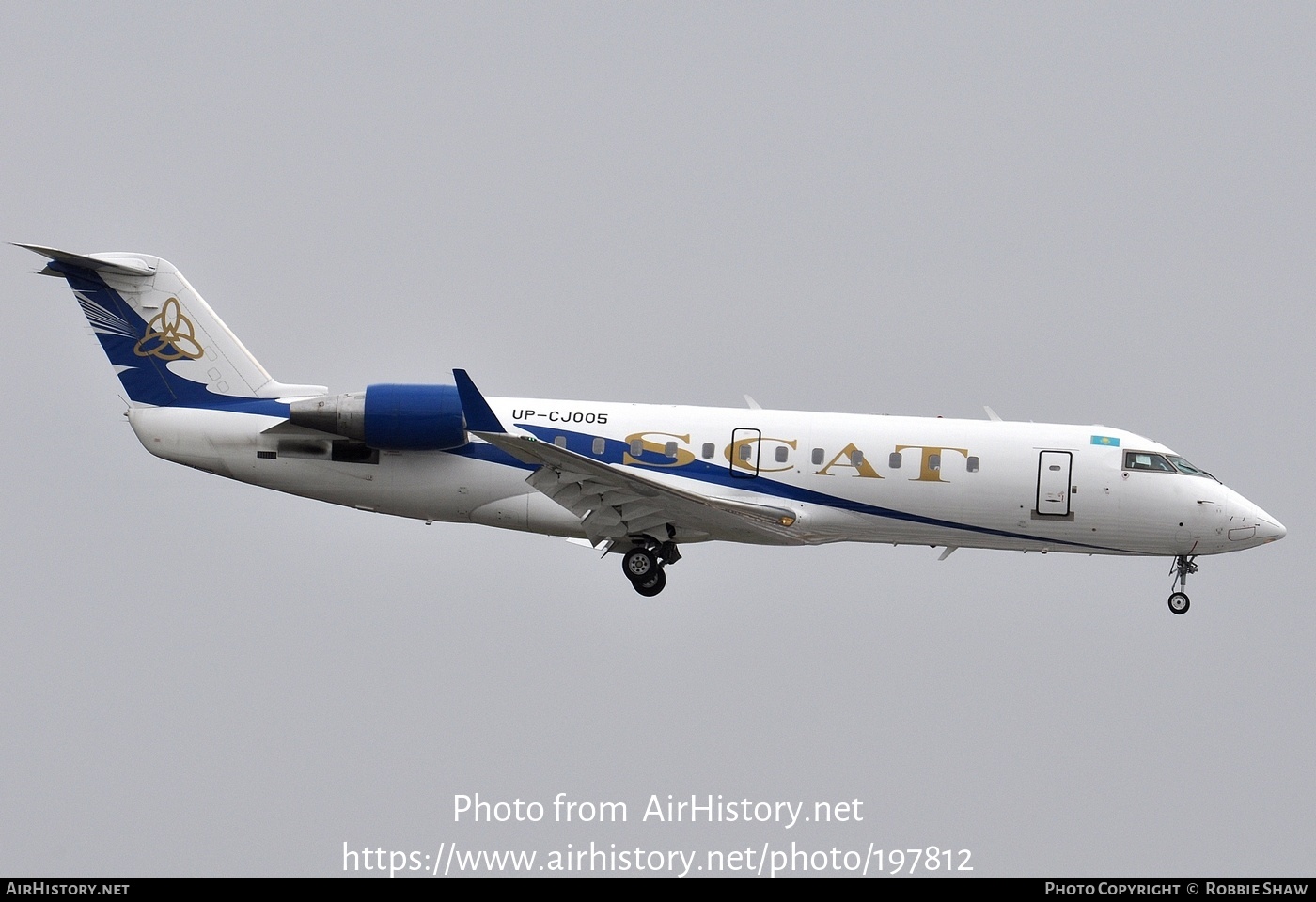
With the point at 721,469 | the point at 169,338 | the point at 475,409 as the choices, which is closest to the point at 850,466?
the point at 721,469

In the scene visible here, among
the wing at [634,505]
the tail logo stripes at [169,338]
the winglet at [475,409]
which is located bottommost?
the wing at [634,505]

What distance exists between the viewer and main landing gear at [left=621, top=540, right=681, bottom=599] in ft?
81.0

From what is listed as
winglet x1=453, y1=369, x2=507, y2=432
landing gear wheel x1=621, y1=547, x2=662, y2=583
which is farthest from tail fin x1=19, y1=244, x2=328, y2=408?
landing gear wheel x1=621, y1=547, x2=662, y2=583

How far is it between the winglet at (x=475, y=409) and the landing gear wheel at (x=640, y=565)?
368 centimetres

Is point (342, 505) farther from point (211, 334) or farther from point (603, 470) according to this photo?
point (603, 470)

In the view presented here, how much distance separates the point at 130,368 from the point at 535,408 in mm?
7446

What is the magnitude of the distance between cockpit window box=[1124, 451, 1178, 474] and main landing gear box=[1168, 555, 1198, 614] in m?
1.69

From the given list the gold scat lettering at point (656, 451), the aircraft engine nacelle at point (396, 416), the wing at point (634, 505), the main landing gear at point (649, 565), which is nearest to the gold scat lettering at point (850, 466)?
the wing at point (634, 505)

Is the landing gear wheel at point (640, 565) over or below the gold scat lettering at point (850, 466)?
below

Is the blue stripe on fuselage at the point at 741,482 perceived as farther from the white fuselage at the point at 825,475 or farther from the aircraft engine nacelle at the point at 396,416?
the aircraft engine nacelle at the point at 396,416

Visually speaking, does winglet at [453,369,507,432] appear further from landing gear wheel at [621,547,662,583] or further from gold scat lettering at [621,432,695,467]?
landing gear wheel at [621,547,662,583]

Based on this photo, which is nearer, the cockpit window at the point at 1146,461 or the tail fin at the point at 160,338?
the cockpit window at the point at 1146,461

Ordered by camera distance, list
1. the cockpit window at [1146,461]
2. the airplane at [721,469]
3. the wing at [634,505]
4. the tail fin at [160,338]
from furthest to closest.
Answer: the tail fin at [160,338] < the cockpit window at [1146,461] < the airplane at [721,469] < the wing at [634,505]

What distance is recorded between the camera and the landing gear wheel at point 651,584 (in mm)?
24750
